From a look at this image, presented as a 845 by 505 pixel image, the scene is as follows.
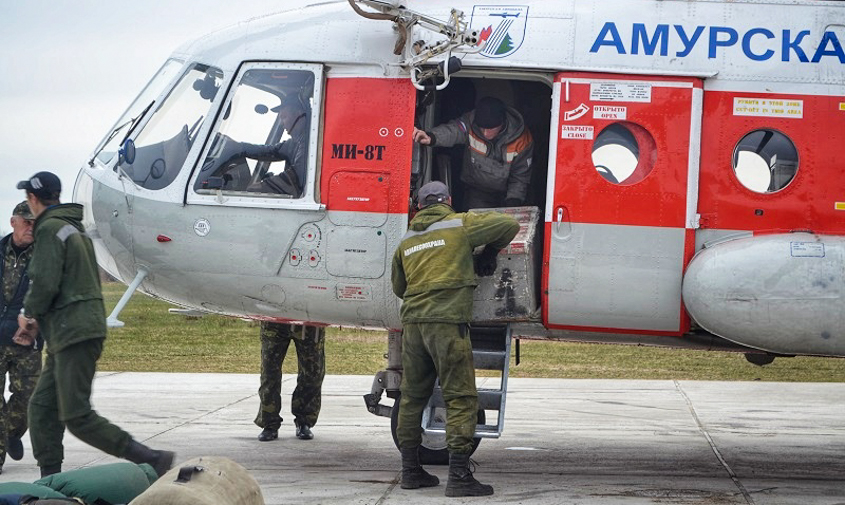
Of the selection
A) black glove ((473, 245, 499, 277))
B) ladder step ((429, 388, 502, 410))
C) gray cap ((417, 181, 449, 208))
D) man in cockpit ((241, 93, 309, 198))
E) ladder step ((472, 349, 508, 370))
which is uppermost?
man in cockpit ((241, 93, 309, 198))

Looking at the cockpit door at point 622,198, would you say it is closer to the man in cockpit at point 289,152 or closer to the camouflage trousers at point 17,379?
the man in cockpit at point 289,152

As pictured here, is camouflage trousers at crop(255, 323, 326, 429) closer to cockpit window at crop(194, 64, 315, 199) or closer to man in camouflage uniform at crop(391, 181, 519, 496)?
cockpit window at crop(194, 64, 315, 199)

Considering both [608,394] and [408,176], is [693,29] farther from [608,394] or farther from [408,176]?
[608,394]

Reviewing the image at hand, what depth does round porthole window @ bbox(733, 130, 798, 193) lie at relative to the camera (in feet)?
25.6

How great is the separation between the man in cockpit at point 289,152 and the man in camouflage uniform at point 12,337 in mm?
1848

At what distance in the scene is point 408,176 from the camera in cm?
802

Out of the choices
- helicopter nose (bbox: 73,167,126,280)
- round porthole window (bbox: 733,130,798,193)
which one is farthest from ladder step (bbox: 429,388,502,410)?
helicopter nose (bbox: 73,167,126,280)

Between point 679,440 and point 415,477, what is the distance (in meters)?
3.81

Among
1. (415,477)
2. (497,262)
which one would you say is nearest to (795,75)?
(497,262)

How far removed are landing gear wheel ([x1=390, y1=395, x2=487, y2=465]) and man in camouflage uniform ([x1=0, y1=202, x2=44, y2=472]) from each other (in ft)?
9.07

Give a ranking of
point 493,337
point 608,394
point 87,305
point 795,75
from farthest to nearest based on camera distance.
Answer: point 608,394
point 493,337
point 795,75
point 87,305

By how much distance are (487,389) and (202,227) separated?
2.39 m

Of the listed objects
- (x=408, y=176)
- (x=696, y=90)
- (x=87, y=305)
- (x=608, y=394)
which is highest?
(x=696, y=90)

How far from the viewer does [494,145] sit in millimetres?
8383
